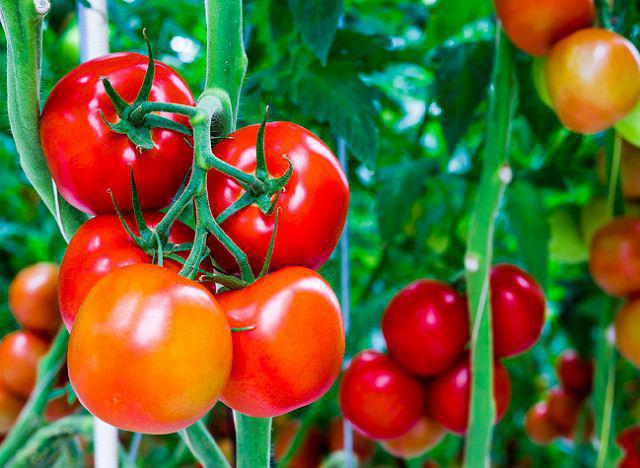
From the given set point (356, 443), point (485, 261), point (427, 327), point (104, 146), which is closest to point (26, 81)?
point (104, 146)

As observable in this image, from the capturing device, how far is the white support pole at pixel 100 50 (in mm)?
285

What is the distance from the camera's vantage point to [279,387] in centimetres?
22

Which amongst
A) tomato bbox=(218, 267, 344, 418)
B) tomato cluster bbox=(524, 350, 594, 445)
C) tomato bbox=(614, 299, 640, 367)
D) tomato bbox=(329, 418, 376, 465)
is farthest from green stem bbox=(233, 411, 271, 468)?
tomato cluster bbox=(524, 350, 594, 445)

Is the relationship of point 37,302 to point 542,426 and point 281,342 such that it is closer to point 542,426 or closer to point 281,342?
point 281,342

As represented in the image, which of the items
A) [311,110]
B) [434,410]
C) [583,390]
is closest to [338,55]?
[311,110]

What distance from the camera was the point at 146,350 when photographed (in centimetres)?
20

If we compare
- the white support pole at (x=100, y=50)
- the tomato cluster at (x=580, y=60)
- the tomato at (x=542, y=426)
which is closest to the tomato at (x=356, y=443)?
the tomato at (x=542, y=426)

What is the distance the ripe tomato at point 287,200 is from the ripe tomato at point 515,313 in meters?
0.37

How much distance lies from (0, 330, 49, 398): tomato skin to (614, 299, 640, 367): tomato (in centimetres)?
50

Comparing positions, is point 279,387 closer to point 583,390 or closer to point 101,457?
point 101,457

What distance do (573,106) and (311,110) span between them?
0.18 metres

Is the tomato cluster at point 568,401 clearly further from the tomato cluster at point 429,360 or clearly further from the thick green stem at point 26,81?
the thick green stem at point 26,81

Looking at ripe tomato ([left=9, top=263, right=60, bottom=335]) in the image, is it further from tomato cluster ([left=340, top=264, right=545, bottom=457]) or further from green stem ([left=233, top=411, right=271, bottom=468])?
green stem ([left=233, top=411, right=271, bottom=468])

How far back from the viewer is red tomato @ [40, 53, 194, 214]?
234mm
